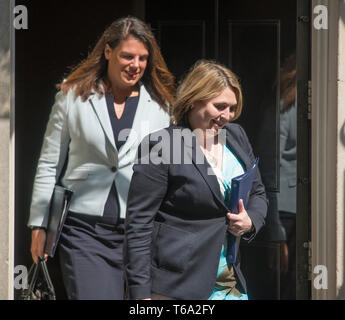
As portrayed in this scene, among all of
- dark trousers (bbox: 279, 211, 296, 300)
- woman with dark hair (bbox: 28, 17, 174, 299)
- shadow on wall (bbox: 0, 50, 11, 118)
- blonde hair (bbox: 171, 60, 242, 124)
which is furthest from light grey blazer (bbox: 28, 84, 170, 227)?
dark trousers (bbox: 279, 211, 296, 300)

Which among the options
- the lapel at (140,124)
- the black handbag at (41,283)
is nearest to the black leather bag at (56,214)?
the black handbag at (41,283)

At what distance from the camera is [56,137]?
4.93 metres

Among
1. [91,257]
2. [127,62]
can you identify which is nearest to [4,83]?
[127,62]

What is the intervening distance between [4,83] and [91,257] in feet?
3.93

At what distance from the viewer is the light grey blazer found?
16.0 feet

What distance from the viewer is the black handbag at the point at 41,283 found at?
4.98m

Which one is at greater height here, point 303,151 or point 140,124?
point 140,124

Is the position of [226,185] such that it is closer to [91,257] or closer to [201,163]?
[201,163]

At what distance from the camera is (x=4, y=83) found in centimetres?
466

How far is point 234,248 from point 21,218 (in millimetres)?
1730

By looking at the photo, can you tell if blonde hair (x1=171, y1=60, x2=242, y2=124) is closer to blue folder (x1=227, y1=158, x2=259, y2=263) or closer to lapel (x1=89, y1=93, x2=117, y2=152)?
blue folder (x1=227, y1=158, x2=259, y2=263)

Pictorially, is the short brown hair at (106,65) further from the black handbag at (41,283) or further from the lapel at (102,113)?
the black handbag at (41,283)
